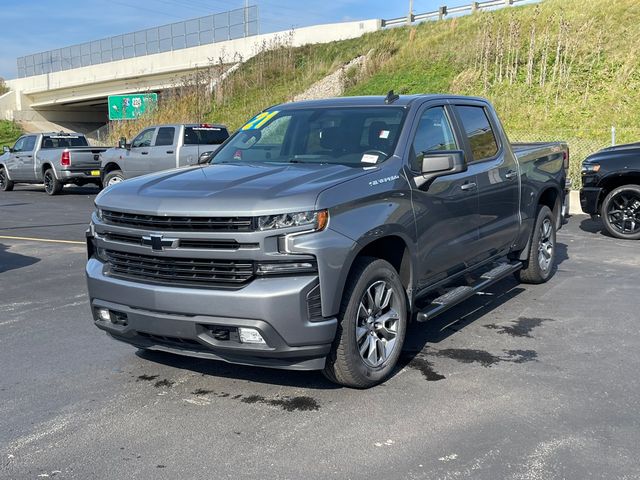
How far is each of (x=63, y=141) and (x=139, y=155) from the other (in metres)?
5.24

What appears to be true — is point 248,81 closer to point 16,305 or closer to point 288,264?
point 16,305

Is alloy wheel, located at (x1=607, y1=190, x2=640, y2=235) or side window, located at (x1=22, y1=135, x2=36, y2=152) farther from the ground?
side window, located at (x1=22, y1=135, x2=36, y2=152)

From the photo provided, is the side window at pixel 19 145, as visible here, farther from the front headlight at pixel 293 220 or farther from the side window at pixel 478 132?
the front headlight at pixel 293 220

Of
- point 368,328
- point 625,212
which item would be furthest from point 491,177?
point 625,212

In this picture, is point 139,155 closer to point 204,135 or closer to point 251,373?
point 204,135

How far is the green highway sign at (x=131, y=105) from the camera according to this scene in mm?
33469

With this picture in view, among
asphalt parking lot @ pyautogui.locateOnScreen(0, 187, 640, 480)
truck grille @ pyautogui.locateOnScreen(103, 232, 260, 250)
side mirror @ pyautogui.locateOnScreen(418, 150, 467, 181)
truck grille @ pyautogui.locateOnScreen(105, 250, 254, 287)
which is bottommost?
asphalt parking lot @ pyautogui.locateOnScreen(0, 187, 640, 480)

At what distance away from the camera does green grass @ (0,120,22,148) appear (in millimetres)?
51438

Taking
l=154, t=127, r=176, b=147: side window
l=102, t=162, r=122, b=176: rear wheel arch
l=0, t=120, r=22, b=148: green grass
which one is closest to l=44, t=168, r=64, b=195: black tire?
l=102, t=162, r=122, b=176: rear wheel arch

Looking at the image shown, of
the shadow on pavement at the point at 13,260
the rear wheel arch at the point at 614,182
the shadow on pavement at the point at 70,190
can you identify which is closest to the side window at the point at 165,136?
the shadow on pavement at the point at 70,190

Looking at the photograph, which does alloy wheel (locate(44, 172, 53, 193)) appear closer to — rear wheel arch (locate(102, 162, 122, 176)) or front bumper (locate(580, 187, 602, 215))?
rear wheel arch (locate(102, 162, 122, 176))

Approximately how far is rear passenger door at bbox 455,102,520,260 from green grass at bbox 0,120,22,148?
50462mm

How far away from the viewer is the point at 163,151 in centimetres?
1684

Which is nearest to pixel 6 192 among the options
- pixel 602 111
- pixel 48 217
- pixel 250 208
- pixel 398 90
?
pixel 48 217
